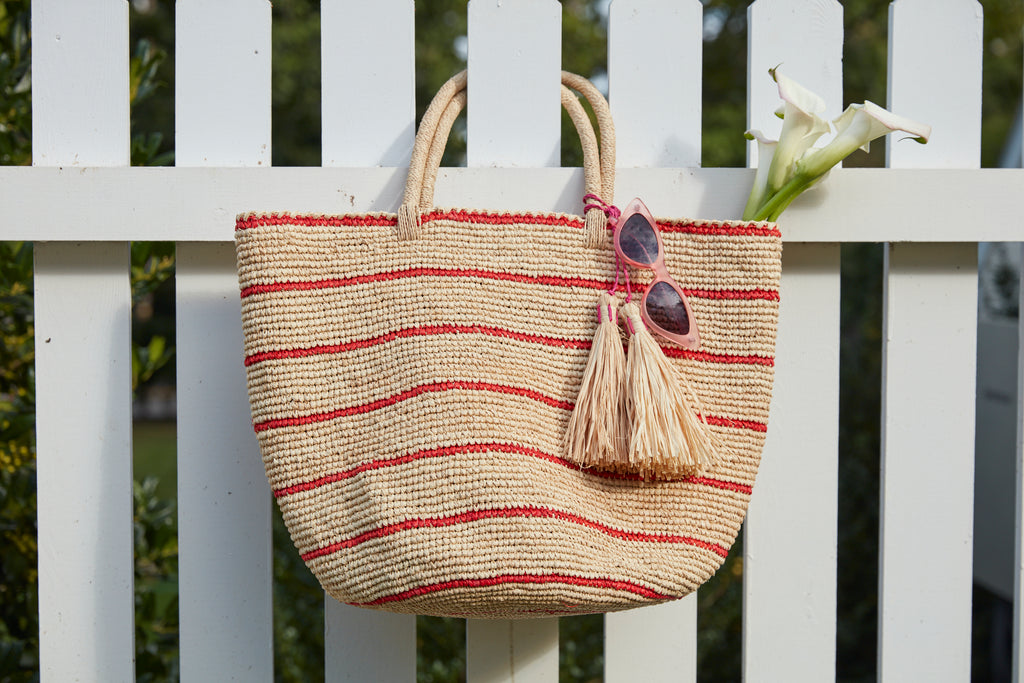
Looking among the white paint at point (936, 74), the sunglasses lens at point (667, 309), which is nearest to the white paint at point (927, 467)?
the white paint at point (936, 74)

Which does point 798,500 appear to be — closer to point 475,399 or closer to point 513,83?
point 475,399

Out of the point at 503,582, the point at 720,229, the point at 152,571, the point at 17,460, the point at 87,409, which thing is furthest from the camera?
the point at 152,571

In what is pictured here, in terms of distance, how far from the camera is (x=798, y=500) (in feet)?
3.72

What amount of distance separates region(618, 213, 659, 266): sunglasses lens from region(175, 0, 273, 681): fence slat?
1.51ft

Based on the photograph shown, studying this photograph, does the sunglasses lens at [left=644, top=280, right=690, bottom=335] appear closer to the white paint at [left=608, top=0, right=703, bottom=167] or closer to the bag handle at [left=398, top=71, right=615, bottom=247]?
the bag handle at [left=398, top=71, right=615, bottom=247]

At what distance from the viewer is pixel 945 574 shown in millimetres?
1141

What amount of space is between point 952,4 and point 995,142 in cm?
810

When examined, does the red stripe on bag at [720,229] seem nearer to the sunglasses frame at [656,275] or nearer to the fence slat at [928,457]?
the sunglasses frame at [656,275]

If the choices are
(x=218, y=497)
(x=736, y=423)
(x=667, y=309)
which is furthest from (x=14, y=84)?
(x=736, y=423)

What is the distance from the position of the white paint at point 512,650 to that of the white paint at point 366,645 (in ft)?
0.28

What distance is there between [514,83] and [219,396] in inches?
21.5

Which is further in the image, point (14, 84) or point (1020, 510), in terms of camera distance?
point (14, 84)

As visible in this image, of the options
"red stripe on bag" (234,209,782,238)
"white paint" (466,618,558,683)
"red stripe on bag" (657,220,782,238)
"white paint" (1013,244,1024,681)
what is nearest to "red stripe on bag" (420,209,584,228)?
"red stripe on bag" (234,209,782,238)

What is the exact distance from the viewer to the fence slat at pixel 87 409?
1055 millimetres
